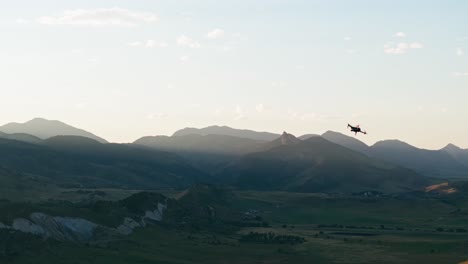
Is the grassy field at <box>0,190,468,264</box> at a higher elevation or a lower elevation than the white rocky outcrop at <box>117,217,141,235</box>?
lower

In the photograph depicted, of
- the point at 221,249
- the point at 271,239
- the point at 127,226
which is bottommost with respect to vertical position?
the point at 221,249

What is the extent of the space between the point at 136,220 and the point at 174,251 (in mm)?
32638

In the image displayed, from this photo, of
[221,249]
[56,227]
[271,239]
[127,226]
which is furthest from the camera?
[271,239]

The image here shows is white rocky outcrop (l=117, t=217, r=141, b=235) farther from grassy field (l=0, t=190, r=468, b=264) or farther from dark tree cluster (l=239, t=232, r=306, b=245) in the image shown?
dark tree cluster (l=239, t=232, r=306, b=245)

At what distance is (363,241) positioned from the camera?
7308 inches

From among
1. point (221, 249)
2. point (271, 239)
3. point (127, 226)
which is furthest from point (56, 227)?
point (271, 239)

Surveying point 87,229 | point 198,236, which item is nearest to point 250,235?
point 198,236

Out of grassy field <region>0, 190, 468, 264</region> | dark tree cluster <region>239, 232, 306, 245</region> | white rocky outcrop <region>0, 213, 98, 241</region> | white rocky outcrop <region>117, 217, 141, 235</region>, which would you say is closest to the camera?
grassy field <region>0, 190, 468, 264</region>

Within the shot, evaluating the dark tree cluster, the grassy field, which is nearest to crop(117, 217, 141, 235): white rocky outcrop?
the grassy field

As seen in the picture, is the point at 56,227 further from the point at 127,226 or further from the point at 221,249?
the point at 221,249

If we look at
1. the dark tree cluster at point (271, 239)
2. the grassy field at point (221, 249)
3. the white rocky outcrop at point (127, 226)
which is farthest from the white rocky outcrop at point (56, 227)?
the dark tree cluster at point (271, 239)

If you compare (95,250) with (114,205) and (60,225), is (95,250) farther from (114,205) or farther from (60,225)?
(114,205)

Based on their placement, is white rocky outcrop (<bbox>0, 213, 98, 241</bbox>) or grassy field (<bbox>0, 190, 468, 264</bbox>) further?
white rocky outcrop (<bbox>0, 213, 98, 241</bbox>)

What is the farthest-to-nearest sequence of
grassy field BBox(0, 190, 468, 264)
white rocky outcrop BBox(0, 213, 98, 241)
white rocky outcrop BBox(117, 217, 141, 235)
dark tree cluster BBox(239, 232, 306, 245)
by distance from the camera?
dark tree cluster BBox(239, 232, 306, 245) < white rocky outcrop BBox(117, 217, 141, 235) < white rocky outcrop BBox(0, 213, 98, 241) < grassy field BBox(0, 190, 468, 264)
